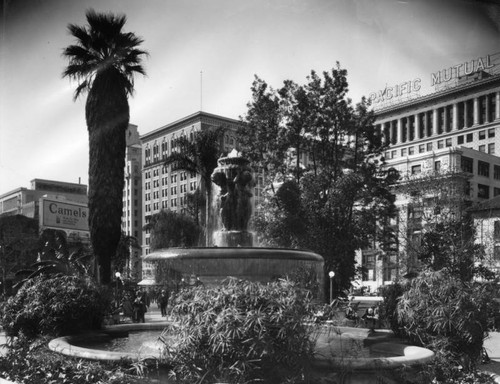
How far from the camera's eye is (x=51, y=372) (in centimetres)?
672

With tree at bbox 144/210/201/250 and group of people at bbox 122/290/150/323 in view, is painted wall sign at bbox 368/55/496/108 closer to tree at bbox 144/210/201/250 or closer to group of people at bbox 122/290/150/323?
tree at bbox 144/210/201/250

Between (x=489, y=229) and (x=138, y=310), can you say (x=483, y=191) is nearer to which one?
(x=489, y=229)

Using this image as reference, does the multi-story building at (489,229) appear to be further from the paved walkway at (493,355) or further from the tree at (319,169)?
the paved walkway at (493,355)

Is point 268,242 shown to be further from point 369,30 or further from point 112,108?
point 369,30

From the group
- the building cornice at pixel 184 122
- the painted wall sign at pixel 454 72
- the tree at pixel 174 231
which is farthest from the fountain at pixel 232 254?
the painted wall sign at pixel 454 72

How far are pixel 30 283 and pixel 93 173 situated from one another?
13.7 metres

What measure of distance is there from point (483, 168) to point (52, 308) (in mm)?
71892

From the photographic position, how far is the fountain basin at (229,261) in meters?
11.7

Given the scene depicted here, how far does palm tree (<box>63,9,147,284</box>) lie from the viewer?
24.3 metres

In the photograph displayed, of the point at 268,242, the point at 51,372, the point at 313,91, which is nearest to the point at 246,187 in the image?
the point at 51,372

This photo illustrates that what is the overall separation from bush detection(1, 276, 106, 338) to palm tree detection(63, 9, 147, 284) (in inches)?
531

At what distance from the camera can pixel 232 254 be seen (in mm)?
11539

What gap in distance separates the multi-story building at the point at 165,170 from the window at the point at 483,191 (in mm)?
36513

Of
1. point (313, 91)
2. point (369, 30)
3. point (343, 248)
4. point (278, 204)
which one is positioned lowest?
point (343, 248)
